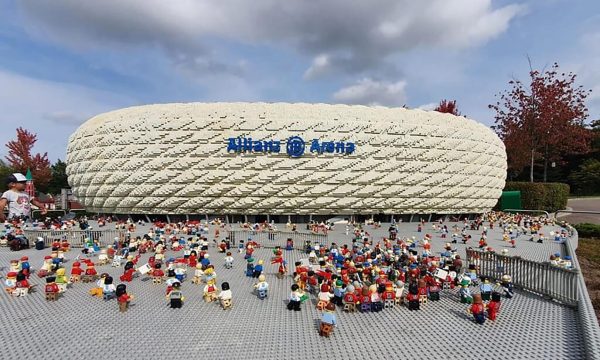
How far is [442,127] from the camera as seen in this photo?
31.0 m

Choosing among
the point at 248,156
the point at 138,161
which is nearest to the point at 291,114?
the point at 248,156

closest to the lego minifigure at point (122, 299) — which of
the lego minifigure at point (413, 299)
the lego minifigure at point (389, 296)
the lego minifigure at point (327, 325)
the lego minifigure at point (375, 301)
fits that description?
the lego minifigure at point (327, 325)

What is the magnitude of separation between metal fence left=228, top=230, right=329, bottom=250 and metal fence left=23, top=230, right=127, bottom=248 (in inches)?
241

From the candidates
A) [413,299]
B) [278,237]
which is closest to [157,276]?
[413,299]

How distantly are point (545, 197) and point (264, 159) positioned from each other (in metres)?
32.7

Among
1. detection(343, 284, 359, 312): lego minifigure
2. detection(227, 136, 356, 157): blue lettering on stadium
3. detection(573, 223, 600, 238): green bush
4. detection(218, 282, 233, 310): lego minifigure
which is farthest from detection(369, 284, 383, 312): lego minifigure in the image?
detection(573, 223, 600, 238): green bush

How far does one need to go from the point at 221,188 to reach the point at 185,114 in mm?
6213

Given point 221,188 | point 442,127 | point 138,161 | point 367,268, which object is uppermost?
point 442,127

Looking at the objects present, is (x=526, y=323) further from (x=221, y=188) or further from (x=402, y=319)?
(x=221, y=188)

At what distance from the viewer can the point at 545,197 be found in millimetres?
40969

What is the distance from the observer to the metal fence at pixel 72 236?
18.7 metres

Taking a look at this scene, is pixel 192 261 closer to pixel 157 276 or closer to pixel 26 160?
pixel 157 276

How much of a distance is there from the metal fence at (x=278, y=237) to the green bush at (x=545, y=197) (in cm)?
3216

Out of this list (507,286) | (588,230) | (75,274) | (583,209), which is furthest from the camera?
(583,209)
